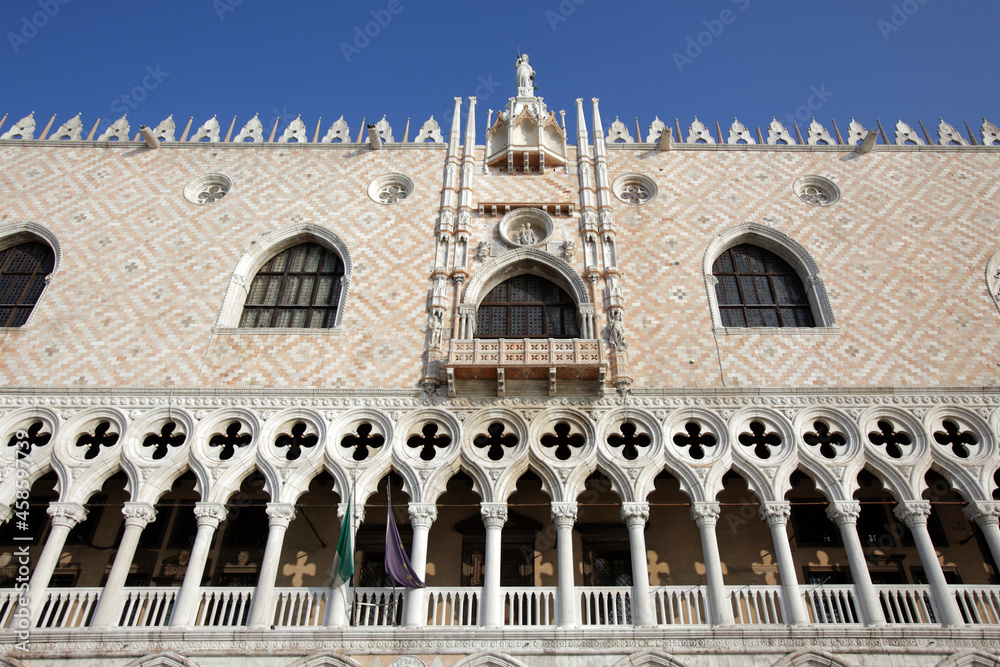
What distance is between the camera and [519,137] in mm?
17234

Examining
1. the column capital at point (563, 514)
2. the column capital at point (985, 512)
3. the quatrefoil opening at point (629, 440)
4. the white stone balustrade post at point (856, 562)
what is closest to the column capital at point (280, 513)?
the column capital at point (563, 514)

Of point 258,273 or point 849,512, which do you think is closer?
point 849,512

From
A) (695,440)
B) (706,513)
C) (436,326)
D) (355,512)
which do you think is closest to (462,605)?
(355,512)

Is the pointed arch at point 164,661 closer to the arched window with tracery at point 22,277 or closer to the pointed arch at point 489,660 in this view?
the pointed arch at point 489,660

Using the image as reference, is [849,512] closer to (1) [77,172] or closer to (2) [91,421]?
(2) [91,421]

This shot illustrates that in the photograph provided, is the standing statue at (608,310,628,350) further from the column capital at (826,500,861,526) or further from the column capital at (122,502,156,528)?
the column capital at (122,502,156,528)

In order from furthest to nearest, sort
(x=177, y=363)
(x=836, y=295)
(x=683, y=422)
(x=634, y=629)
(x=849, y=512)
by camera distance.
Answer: (x=836, y=295)
(x=177, y=363)
(x=683, y=422)
(x=849, y=512)
(x=634, y=629)

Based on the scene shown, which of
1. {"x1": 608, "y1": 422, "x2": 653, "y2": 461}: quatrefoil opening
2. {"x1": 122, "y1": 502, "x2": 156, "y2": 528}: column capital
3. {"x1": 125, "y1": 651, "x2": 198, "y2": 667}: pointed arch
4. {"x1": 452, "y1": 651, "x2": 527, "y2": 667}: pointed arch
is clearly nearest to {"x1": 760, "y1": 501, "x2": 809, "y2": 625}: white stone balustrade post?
{"x1": 608, "y1": 422, "x2": 653, "y2": 461}: quatrefoil opening

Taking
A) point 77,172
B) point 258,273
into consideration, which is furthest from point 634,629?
point 77,172

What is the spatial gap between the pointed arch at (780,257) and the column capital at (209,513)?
9.46 metres

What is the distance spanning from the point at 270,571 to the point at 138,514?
8.11 feet

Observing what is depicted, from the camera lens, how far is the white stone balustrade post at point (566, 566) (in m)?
10.8

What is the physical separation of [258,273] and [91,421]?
454 cm

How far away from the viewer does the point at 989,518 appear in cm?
1153
